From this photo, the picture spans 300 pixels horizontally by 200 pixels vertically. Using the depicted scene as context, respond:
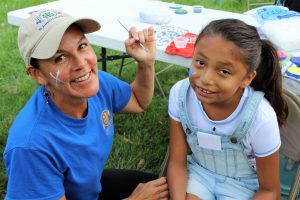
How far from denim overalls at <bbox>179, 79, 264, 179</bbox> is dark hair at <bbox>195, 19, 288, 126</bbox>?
61 mm

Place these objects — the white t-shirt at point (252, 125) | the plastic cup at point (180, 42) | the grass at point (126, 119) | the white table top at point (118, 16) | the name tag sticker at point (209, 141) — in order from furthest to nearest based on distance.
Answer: the grass at point (126, 119), the white table top at point (118, 16), the plastic cup at point (180, 42), the name tag sticker at point (209, 141), the white t-shirt at point (252, 125)

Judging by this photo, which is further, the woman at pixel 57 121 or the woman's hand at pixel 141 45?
the woman's hand at pixel 141 45

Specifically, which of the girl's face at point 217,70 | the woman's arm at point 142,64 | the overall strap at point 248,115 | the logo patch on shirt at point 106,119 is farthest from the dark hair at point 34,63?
the overall strap at point 248,115

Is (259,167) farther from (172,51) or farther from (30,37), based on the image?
(30,37)

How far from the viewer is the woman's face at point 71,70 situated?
1278 millimetres

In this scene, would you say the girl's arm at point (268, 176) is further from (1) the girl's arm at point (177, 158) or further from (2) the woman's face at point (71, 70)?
(2) the woman's face at point (71, 70)

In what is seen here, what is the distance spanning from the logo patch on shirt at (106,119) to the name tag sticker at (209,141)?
0.41 m

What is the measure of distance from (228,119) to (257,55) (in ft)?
1.02

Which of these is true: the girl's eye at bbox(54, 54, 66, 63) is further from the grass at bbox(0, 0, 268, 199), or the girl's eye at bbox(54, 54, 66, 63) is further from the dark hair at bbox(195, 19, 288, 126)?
the grass at bbox(0, 0, 268, 199)

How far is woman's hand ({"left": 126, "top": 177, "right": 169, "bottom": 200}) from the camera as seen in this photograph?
1.62m

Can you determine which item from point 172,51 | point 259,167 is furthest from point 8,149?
point 172,51

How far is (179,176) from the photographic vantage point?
1.73m

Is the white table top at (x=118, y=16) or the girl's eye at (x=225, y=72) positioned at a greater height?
the girl's eye at (x=225, y=72)

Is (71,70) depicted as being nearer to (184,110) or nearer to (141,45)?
(141,45)
